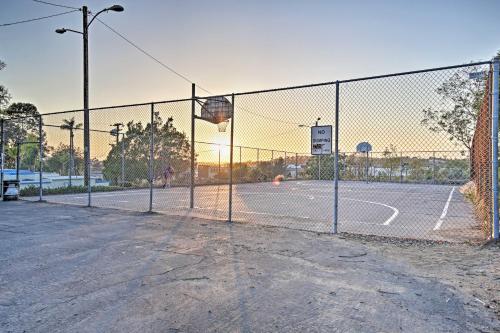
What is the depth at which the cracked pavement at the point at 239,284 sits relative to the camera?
2748mm

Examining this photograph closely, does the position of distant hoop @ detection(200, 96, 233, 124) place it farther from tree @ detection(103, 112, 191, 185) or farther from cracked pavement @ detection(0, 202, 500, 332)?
tree @ detection(103, 112, 191, 185)

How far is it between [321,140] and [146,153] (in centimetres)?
1580

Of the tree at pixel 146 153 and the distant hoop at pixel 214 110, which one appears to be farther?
the tree at pixel 146 153

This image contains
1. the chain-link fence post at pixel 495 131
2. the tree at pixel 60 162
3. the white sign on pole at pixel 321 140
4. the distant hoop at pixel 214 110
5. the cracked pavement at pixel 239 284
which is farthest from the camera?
the tree at pixel 60 162

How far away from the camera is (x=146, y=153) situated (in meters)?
20.3

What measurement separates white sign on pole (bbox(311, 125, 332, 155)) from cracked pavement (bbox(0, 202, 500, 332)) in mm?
1824

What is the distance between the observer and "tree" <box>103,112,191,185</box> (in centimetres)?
1994

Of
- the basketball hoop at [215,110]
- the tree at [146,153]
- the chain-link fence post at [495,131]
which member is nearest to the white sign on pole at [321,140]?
the chain-link fence post at [495,131]

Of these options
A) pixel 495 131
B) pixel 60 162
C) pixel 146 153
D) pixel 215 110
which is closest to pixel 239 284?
pixel 495 131

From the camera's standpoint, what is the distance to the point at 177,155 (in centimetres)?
2164

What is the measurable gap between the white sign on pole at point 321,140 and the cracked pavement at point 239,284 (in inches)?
71.8

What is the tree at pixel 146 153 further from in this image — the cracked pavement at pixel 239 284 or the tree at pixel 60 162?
the tree at pixel 60 162

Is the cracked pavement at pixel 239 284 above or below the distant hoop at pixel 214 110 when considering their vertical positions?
below

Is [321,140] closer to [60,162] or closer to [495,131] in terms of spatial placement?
[495,131]
